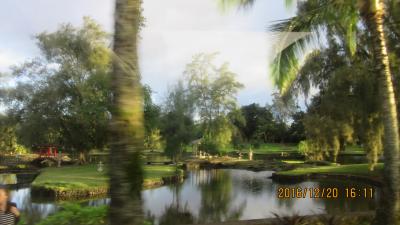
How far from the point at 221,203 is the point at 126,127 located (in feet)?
65.0

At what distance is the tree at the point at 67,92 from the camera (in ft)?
135

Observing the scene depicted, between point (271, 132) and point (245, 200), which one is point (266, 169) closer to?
point (245, 200)

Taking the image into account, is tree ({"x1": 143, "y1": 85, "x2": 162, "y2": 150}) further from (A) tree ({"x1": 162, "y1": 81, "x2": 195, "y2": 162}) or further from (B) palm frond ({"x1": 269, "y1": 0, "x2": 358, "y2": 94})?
(B) palm frond ({"x1": 269, "y1": 0, "x2": 358, "y2": 94})

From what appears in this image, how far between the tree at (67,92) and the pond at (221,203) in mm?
11305

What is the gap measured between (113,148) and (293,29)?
28.7 ft

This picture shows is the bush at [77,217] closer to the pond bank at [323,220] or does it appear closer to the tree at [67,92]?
the pond bank at [323,220]

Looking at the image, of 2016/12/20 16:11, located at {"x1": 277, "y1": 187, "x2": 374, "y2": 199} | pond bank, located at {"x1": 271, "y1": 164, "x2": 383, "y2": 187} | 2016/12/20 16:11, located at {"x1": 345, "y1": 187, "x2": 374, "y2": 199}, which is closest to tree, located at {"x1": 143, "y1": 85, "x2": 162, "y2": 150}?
pond bank, located at {"x1": 271, "y1": 164, "x2": 383, "y2": 187}

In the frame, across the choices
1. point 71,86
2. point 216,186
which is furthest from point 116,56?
point 71,86

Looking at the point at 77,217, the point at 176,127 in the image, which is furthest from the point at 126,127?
the point at 176,127

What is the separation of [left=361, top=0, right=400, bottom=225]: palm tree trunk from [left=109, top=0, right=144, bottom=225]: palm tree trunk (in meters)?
5.85

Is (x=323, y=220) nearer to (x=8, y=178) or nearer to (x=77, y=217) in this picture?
(x=77, y=217)

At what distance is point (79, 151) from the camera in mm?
45250

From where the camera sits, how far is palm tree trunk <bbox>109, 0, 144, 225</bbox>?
552 cm

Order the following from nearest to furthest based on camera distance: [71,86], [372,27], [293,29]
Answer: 1. [372,27]
2. [293,29]
3. [71,86]
